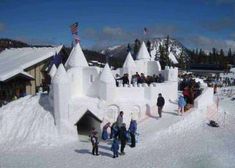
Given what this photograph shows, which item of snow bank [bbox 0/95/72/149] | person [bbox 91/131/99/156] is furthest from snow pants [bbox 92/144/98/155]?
snow bank [bbox 0/95/72/149]

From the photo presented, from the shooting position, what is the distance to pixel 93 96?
23.3 metres

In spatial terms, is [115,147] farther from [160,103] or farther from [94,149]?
[160,103]

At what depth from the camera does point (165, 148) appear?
18.7m

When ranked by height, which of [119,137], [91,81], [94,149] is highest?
[91,81]

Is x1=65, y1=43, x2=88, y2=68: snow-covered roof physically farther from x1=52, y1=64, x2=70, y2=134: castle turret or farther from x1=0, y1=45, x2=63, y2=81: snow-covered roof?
x1=0, y1=45, x2=63, y2=81: snow-covered roof

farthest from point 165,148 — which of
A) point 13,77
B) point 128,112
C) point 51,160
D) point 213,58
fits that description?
point 213,58

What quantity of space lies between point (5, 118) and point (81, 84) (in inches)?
225

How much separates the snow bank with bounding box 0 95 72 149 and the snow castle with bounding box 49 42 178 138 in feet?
2.32

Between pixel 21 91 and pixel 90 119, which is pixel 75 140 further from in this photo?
pixel 21 91

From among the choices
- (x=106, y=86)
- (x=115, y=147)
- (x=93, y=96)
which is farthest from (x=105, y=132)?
(x=93, y=96)

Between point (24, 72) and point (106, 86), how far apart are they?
7926 mm

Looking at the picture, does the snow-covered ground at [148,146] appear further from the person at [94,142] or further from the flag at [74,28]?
the flag at [74,28]

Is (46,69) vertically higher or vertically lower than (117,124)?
higher

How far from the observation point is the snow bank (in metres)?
19.4
